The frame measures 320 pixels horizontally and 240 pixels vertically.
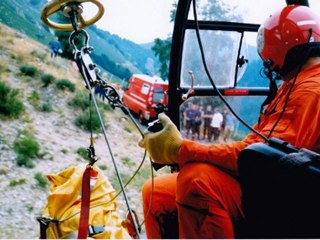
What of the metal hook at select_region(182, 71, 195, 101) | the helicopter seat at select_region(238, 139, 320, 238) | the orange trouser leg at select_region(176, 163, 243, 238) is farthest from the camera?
the metal hook at select_region(182, 71, 195, 101)

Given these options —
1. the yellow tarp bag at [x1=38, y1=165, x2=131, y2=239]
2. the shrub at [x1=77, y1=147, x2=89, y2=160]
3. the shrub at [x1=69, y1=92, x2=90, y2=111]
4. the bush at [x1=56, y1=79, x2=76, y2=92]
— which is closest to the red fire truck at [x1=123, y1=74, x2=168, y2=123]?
the bush at [x1=56, y1=79, x2=76, y2=92]

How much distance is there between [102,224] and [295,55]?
68.7 inches

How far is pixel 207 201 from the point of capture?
2.00m

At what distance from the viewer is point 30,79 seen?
47.2 ft

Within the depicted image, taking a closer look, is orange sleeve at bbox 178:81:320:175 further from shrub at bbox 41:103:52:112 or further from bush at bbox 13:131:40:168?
shrub at bbox 41:103:52:112

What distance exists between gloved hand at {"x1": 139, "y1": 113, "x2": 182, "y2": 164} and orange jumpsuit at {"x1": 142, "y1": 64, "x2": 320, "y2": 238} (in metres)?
0.04

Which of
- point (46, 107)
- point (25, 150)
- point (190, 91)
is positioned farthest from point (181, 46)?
point (46, 107)

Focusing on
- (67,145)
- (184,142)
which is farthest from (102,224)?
(67,145)

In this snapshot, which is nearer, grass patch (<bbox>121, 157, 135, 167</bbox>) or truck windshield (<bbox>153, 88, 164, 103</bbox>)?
grass patch (<bbox>121, 157, 135, 167</bbox>)

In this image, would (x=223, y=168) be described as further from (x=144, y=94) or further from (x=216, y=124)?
(x=144, y=94)

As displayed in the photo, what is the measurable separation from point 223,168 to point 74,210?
132 centimetres

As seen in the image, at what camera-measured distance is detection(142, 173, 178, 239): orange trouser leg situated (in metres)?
2.52

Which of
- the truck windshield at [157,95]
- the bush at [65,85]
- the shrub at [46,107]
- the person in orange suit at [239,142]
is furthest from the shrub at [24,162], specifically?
the truck windshield at [157,95]

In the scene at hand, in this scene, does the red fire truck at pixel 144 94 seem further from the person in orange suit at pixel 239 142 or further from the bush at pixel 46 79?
the person in orange suit at pixel 239 142
